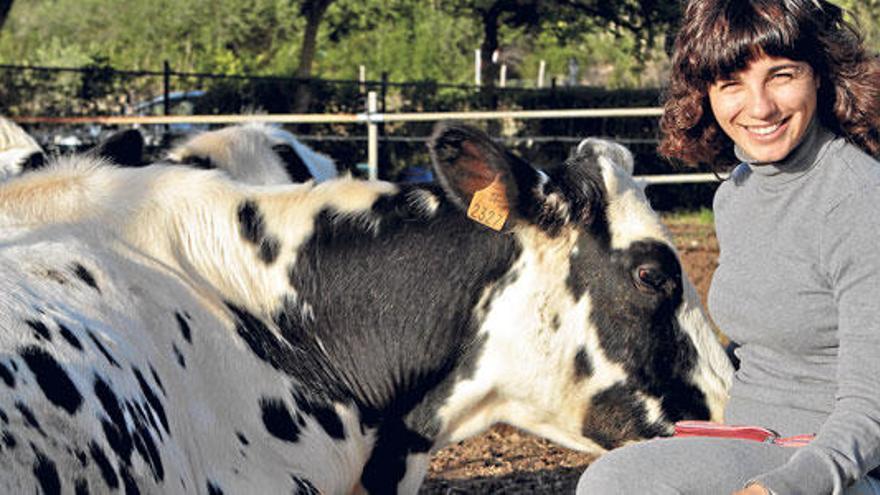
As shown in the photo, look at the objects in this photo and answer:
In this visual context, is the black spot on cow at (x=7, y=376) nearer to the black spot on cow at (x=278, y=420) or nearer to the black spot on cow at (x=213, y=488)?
the black spot on cow at (x=213, y=488)

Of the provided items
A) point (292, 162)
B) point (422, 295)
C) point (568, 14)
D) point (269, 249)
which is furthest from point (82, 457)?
point (568, 14)

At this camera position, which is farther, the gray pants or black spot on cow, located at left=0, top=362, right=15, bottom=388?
black spot on cow, located at left=0, top=362, right=15, bottom=388

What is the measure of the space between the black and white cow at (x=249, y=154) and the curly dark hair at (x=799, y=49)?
2203 mm

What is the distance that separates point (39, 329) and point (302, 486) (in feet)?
2.54

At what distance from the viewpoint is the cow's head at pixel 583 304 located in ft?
10.5

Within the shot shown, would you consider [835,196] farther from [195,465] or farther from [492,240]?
[195,465]

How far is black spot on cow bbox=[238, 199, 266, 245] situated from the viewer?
3201mm

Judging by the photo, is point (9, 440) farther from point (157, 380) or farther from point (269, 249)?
point (269, 249)

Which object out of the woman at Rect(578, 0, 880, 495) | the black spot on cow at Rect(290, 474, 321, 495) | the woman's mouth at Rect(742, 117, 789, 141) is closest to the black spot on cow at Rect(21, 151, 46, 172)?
the black spot on cow at Rect(290, 474, 321, 495)

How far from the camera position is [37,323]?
8.11 ft

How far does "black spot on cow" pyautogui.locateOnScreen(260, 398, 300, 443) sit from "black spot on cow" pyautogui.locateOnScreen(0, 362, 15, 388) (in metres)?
0.74

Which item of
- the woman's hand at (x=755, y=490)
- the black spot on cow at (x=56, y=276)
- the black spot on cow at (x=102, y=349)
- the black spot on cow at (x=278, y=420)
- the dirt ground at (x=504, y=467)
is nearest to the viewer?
the woman's hand at (x=755, y=490)

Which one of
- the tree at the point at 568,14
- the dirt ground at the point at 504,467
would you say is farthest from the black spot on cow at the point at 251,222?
the tree at the point at 568,14

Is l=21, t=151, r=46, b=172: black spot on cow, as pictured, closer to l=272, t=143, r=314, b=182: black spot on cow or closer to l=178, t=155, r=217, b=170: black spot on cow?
l=178, t=155, r=217, b=170: black spot on cow
